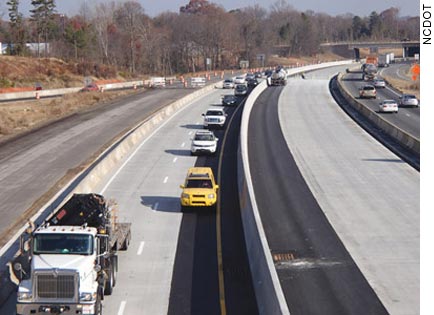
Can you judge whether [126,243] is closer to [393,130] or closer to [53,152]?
[53,152]

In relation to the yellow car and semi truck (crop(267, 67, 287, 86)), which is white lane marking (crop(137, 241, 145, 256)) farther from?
semi truck (crop(267, 67, 287, 86))

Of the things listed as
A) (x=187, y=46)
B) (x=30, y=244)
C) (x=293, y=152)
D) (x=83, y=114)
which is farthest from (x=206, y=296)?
(x=187, y=46)

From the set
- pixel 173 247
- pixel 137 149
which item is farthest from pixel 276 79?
pixel 173 247

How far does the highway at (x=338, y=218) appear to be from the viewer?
21734 millimetres

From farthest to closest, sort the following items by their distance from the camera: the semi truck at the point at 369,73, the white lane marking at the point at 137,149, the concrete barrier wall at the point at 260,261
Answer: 1. the semi truck at the point at 369,73
2. the white lane marking at the point at 137,149
3. the concrete barrier wall at the point at 260,261

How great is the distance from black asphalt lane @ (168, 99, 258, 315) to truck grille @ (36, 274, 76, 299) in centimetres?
343

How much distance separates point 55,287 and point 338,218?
53.5 ft

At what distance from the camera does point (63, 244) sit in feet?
62.5

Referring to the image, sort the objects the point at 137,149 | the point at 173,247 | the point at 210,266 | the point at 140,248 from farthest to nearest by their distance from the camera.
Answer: the point at 137,149
the point at 173,247
the point at 140,248
the point at 210,266

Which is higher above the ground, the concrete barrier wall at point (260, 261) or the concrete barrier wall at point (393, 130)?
the concrete barrier wall at point (393, 130)

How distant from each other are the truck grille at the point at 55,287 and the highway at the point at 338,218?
19.8 feet

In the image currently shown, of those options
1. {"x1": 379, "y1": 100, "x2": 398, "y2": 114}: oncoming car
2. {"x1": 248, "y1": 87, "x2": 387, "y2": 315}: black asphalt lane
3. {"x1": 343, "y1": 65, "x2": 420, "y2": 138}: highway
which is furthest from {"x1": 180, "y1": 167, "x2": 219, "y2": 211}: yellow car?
{"x1": 379, "y1": 100, "x2": 398, "y2": 114}: oncoming car

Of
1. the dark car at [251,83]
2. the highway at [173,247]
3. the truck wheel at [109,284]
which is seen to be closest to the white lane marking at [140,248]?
the highway at [173,247]

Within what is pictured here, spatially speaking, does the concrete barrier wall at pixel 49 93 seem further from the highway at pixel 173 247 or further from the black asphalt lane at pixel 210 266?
the black asphalt lane at pixel 210 266
